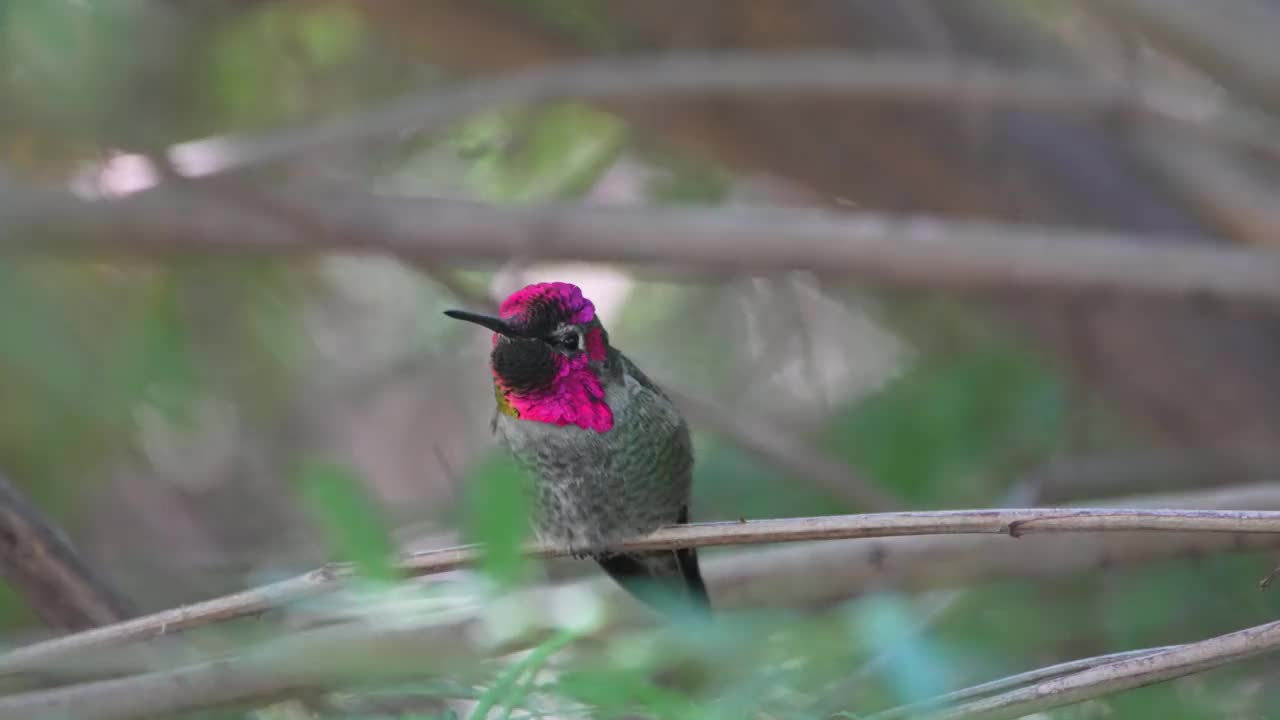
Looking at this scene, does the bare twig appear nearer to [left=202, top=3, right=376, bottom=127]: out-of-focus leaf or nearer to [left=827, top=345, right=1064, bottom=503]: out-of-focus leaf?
[left=827, top=345, right=1064, bottom=503]: out-of-focus leaf

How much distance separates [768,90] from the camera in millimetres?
3721

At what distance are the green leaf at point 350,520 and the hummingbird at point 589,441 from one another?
714 millimetres

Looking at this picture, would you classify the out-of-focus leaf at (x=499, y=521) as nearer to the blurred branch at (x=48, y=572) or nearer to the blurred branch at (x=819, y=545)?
the blurred branch at (x=819, y=545)

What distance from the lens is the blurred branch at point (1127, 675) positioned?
1601mm

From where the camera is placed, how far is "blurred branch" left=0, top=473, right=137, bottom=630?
2256mm

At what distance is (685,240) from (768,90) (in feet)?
1.84

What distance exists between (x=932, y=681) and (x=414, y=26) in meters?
2.89

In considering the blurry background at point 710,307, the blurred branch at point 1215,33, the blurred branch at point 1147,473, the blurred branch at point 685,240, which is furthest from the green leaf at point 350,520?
the blurred branch at point 1215,33

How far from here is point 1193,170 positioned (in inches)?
→ 161

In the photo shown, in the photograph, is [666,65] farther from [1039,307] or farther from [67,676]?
[67,676]

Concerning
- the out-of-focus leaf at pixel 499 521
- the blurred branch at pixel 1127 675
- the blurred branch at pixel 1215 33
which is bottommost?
the blurred branch at pixel 1127 675

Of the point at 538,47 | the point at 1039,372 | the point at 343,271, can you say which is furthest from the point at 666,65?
the point at 343,271

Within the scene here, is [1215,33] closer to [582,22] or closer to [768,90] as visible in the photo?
[768,90]

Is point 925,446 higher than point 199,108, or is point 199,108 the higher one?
point 199,108
